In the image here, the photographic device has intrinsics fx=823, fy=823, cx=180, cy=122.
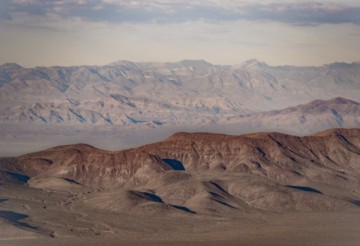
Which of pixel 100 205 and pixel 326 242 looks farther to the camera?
pixel 100 205

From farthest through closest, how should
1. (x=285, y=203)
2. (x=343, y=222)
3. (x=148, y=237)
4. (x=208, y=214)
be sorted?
(x=285, y=203), (x=208, y=214), (x=343, y=222), (x=148, y=237)

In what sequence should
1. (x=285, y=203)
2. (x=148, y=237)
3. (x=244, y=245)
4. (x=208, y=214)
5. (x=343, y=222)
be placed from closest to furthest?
(x=244, y=245) < (x=148, y=237) < (x=343, y=222) < (x=208, y=214) < (x=285, y=203)

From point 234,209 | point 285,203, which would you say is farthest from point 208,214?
point 285,203

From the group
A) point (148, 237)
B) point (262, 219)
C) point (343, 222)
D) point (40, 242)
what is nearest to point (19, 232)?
point (40, 242)

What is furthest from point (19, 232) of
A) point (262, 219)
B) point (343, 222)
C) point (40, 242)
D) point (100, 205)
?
point (343, 222)

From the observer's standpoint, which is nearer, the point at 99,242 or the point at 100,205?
the point at 99,242

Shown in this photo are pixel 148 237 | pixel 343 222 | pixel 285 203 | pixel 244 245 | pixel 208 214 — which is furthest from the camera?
pixel 285 203

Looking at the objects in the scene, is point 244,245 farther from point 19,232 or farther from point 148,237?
point 19,232

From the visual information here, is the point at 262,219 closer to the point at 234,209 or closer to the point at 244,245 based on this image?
the point at 234,209

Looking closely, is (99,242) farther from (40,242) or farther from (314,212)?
(314,212)

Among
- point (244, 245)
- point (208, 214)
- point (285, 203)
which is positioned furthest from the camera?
point (285, 203)
